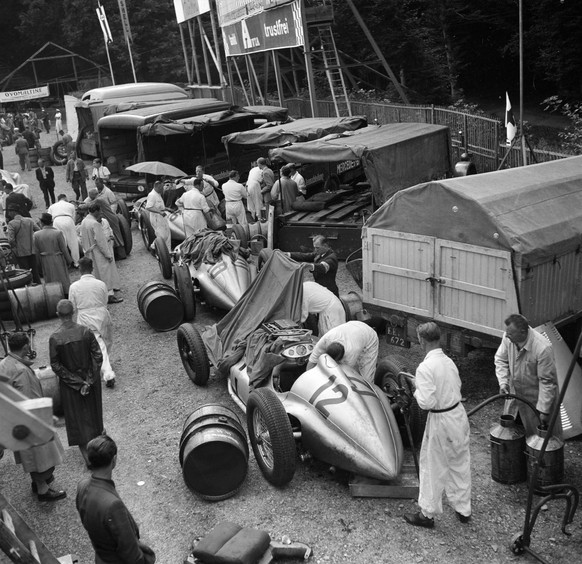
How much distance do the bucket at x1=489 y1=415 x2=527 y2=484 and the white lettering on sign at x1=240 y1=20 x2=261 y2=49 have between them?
18.6 meters

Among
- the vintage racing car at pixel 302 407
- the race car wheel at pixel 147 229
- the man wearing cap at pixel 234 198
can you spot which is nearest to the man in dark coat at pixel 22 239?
the race car wheel at pixel 147 229

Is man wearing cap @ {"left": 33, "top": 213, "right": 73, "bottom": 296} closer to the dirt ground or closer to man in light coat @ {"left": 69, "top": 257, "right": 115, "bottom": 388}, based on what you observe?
man in light coat @ {"left": 69, "top": 257, "right": 115, "bottom": 388}

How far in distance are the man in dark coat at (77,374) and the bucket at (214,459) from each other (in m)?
1.29

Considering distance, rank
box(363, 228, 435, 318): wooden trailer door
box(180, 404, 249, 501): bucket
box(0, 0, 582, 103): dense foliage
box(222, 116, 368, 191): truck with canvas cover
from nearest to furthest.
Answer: box(180, 404, 249, 501): bucket, box(363, 228, 435, 318): wooden trailer door, box(222, 116, 368, 191): truck with canvas cover, box(0, 0, 582, 103): dense foliage

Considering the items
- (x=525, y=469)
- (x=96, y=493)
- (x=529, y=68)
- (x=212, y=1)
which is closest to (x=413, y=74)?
(x=529, y=68)

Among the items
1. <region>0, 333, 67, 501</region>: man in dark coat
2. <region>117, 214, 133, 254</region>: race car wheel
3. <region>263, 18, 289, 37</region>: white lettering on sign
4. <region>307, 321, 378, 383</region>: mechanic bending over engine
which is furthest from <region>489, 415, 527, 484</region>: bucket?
<region>263, 18, 289, 37</region>: white lettering on sign

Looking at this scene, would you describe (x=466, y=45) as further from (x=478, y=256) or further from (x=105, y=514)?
(x=105, y=514)

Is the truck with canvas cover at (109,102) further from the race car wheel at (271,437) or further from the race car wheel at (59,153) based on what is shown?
the race car wheel at (271,437)

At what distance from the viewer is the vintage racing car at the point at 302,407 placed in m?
6.21

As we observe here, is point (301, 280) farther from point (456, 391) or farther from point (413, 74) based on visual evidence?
point (413, 74)

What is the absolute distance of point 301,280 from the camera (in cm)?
864

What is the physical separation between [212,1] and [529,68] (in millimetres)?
13658

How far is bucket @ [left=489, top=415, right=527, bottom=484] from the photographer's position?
20.9ft

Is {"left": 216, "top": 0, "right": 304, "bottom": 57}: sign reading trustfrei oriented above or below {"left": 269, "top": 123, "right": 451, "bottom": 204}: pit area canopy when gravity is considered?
above
